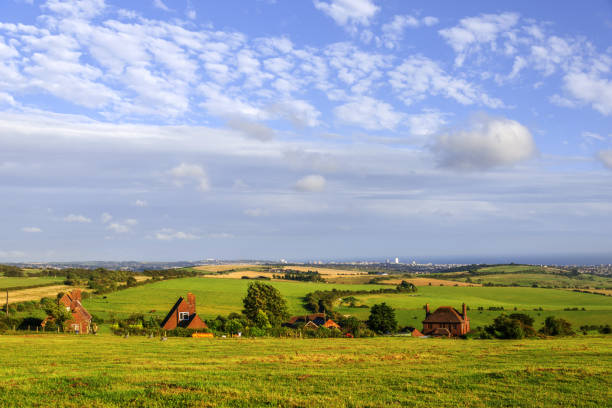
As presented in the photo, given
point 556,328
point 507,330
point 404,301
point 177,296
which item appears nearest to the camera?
point 507,330

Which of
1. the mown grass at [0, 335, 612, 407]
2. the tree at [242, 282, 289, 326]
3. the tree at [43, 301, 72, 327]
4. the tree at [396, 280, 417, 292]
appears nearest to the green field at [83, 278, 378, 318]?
the tree at [242, 282, 289, 326]

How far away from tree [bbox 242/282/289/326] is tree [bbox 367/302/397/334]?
16205 mm

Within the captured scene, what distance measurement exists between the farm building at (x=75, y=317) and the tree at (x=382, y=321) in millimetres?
47195

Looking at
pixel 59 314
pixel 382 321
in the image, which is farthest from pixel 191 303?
pixel 382 321

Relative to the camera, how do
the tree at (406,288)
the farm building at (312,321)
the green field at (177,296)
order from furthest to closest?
the tree at (406,288) < the green field at (177,296) < the farm building at (312,321)

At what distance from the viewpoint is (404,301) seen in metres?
128

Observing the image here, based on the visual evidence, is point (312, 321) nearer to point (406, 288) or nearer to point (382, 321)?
point (382, 321)

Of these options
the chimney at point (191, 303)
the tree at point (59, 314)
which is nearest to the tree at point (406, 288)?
the chimney at point (191, 303)

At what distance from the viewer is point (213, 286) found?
148 m

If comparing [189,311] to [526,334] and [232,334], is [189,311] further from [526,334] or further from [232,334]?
[526,334]

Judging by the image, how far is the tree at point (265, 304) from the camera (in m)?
75.4

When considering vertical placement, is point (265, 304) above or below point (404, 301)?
above

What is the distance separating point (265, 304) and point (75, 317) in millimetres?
28713

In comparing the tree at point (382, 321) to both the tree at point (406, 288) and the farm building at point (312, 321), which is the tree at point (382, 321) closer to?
the farm building at point (312, 321)
